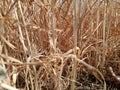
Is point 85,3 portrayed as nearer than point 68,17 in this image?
Yes

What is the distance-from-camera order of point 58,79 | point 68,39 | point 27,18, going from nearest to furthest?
point 58,79
point 27,18
point 68,39

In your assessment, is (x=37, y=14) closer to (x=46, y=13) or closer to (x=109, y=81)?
(x=46, y=13)

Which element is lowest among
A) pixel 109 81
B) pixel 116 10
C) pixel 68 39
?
pixel 109 81

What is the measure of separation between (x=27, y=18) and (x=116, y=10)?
404 millimetres

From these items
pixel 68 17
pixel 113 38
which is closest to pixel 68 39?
pixel 68 17

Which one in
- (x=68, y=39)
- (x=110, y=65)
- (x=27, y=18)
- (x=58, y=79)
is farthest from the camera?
(x=110, y=65)

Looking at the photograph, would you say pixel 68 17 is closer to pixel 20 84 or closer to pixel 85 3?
pixel 85 3

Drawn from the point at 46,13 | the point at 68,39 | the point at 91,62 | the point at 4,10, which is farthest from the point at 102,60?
the point at 4,10

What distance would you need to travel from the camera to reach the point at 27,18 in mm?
771

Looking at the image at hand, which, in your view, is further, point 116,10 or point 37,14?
point 116,10

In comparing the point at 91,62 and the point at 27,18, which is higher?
the point at 27,18

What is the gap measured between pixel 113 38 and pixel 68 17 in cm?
20

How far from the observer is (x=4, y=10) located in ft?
2.30

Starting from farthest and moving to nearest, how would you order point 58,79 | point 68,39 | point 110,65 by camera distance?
point 110,65 → point 68,39 → point 58,79
